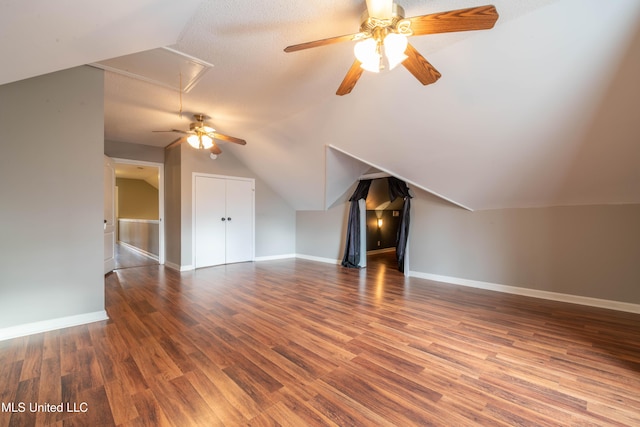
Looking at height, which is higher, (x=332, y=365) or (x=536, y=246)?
(x=536, y=246)

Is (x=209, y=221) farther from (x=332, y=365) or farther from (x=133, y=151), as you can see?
(x=332, y=365)

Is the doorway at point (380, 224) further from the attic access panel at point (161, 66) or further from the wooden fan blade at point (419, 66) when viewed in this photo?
the attic access panel at point (161, 66)

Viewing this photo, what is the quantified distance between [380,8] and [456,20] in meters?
0.43

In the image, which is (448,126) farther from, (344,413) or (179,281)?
(179,281)

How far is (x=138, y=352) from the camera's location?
6.97ft

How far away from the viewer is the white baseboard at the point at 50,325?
234 centimetres

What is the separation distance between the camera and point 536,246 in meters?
3.68

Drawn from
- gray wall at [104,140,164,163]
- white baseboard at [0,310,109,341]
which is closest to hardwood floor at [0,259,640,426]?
white baseboard at [0,310,109,341]

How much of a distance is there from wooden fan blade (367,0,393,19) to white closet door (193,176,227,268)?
4740mm

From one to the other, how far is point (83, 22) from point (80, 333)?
2507 millimetres

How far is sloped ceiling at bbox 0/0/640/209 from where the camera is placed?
1.84 metres

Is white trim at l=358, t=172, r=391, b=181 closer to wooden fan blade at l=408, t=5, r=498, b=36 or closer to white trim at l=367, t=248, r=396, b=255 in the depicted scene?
white trim at l=367, t=248, r=396, b=255

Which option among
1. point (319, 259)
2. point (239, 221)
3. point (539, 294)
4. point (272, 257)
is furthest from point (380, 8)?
point (272, 257)

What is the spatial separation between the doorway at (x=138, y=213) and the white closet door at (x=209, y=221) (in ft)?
3.28
